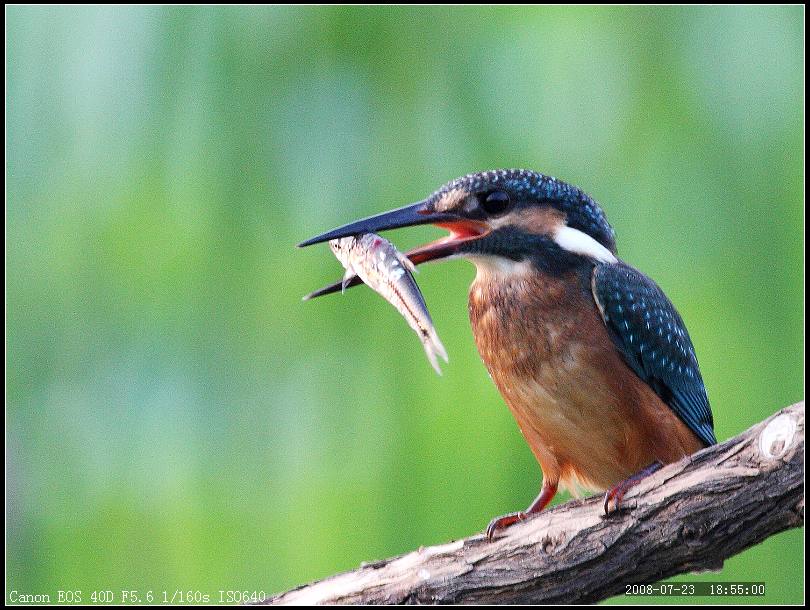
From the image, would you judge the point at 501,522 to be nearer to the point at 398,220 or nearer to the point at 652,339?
the point at 652,339

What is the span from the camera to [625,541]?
4.30 ft

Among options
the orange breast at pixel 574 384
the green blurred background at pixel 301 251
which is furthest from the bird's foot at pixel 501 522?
the green blurred background at pixel 301 251

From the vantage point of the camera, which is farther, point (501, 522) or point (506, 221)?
point (506, 221)

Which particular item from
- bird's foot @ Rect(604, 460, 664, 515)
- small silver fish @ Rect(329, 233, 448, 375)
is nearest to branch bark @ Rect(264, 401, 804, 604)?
bird's foot @ Rect(604, 460, 664, 515)

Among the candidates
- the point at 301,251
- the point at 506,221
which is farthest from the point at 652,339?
the point at 301,251

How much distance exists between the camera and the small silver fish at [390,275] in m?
1.40

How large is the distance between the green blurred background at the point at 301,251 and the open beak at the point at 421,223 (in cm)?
64

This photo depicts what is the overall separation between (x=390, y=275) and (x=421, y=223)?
21cm

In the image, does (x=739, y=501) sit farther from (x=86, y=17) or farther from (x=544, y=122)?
(x=86, y=17)

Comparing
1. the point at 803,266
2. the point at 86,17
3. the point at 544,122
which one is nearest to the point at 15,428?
Result: the point at 86,17

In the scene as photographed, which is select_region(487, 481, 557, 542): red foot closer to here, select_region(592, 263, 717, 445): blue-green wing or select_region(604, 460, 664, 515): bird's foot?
select_region(604, 460, 664, 515): bird's foot

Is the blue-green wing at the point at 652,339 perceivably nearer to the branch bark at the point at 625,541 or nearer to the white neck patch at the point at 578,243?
the white neck patch at the point at 578,243

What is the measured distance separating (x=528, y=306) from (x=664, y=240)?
901mm

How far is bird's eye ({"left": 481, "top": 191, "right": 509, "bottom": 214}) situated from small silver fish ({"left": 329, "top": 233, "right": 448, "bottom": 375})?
0.79 feet
